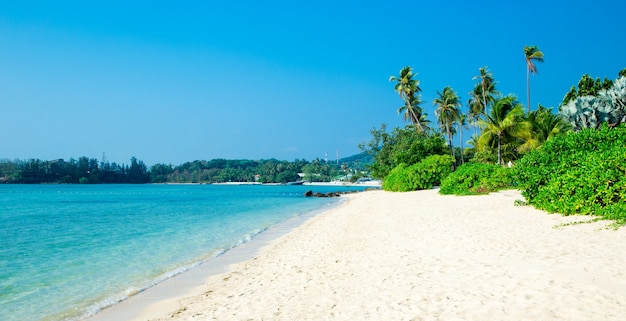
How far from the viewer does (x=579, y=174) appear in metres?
11.1

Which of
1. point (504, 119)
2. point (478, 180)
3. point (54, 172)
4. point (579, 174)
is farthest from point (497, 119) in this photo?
point (54, 172)

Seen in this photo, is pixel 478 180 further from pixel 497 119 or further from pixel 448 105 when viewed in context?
pixel 448 105

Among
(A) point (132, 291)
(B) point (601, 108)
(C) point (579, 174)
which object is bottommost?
(A) point (132, 291)

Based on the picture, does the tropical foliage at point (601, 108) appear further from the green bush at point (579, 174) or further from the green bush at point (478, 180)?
the green bush at point (579, 174)

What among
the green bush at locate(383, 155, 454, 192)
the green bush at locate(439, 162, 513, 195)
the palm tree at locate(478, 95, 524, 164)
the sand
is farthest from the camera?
the green bush at locate(383, 155, 454, 192)

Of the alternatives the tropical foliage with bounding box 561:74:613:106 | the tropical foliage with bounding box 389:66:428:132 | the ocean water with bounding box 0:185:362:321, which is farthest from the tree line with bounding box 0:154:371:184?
the ocean water with bounding box 0:185:362:321

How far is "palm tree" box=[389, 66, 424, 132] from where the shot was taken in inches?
1975

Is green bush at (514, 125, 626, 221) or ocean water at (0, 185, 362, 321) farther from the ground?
green bush at (514, 125, 626, 221)

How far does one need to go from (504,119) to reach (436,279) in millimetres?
30316

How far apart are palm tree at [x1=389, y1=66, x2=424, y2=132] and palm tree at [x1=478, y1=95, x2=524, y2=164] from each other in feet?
53.6

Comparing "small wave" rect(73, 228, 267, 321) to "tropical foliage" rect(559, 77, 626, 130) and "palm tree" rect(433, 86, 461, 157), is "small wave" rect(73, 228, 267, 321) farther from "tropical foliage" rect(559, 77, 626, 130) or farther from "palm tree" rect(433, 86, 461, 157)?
"palm tree" rect(433, 86, 461, 157)

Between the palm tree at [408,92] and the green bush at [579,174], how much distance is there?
3620 cm

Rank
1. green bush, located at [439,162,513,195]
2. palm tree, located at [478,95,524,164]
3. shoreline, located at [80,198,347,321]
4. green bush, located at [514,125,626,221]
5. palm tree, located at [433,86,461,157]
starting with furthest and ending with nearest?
palm tree, located at [433,86,461,157] < palm tree, located at [478,95,524,164] < green bush, located at [439,162,513,195] < green bush, located at [514,125,626,221] < shoreline, located at [80,198,347,321]

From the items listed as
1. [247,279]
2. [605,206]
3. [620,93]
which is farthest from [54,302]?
[620,93]
